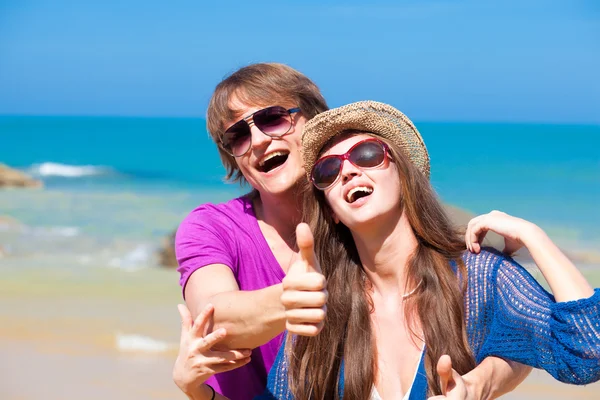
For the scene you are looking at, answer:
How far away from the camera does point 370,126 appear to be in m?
3.36

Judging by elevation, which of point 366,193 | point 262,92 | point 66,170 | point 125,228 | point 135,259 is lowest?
point 366,193

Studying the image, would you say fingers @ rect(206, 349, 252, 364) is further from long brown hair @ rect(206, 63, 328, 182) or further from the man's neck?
long brown hair @ rect(206, 63, 328, 182)

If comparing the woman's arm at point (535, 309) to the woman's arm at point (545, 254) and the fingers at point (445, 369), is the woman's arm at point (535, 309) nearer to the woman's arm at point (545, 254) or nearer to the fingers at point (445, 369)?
the woman's arm at point (545, 254)

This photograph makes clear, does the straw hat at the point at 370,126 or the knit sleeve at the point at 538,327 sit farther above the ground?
the straw hat at the point at 370,126

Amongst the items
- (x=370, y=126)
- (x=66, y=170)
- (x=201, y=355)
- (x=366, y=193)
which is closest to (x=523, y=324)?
(x=366, y=193)

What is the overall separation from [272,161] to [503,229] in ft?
4.41

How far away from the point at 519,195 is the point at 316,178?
21720 mm

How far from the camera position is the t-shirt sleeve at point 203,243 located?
3.75 m

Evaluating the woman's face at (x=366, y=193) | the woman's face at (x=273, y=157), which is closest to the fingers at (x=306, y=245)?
the woman's face at (x=366, y=193)

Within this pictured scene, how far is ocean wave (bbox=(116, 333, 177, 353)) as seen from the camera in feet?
25.1

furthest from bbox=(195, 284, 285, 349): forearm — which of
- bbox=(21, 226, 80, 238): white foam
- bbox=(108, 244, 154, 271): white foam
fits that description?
bbox=(21, 226, 80, 238): white foam

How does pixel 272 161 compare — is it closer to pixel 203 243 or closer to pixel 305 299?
pixel 203 243

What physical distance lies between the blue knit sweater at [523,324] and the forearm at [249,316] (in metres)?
0.53

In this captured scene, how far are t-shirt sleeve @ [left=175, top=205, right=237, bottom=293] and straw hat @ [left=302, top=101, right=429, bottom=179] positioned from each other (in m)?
0.72
